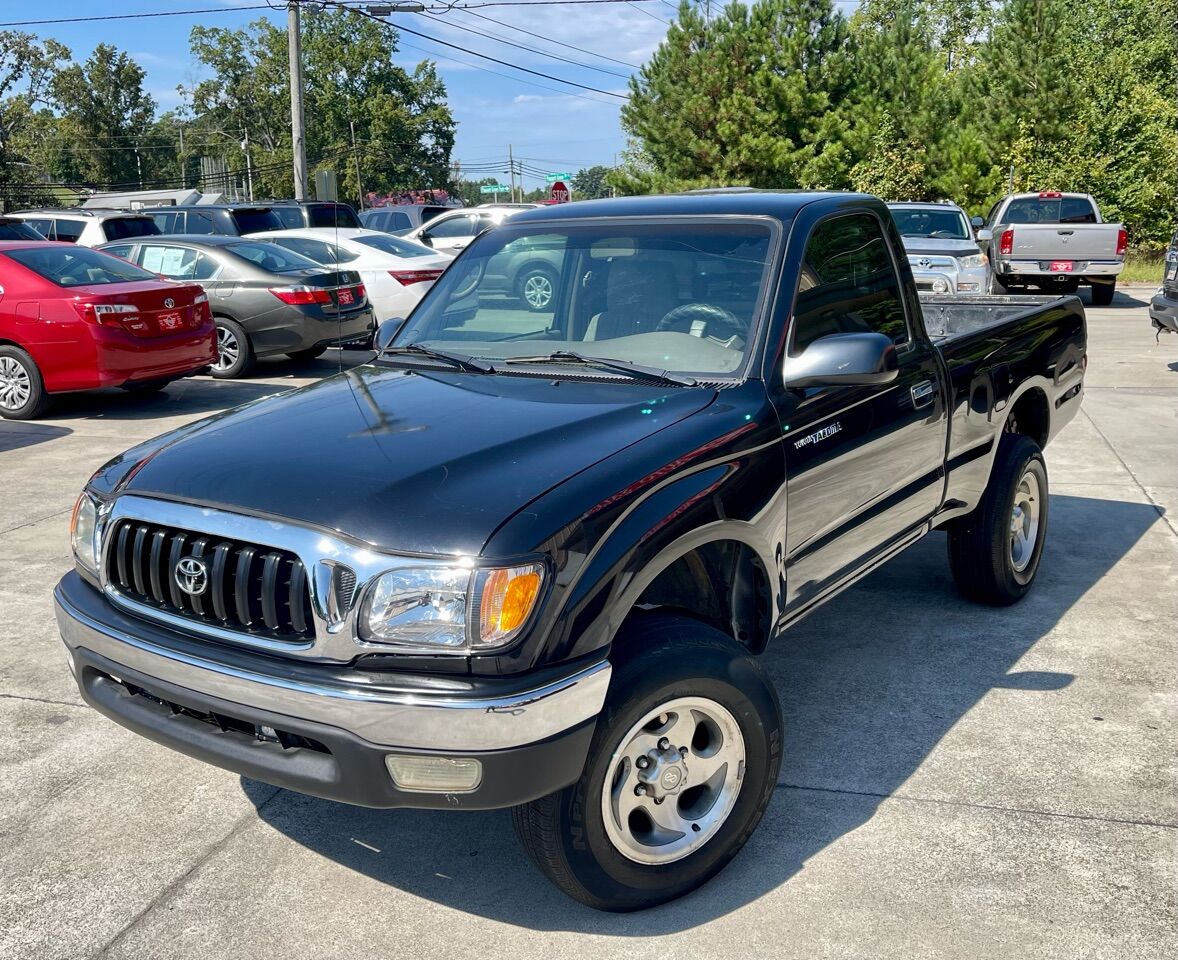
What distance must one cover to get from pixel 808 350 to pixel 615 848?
63.9 inches

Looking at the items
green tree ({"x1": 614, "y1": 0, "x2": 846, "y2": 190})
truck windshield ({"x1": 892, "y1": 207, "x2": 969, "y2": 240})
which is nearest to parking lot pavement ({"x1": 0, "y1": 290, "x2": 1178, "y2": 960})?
truck windshield ({"x1": 892, "y1": 207, "x2": 969, "y2": 240})

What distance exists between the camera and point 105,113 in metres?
93.2

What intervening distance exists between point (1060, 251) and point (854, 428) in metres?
17.1

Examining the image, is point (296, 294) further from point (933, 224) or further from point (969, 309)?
point (933, 224)

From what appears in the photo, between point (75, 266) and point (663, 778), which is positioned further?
point (75, 266)

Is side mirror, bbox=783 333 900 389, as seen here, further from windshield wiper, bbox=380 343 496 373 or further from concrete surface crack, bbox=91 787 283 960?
concrete surface crack, bbox=91 787 283 960

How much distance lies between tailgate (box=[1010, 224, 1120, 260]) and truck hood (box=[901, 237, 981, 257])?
3646 millimetres

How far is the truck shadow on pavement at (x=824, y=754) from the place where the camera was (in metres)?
3.23

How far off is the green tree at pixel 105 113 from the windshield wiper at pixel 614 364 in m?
98.6

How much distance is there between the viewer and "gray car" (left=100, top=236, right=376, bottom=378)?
1253 centimetres

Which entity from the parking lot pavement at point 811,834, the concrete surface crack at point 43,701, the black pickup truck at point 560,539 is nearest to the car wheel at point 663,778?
the black pickup truck at point 560,539

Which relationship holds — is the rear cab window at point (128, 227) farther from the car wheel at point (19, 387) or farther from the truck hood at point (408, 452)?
the truck hood at point (408, 452)

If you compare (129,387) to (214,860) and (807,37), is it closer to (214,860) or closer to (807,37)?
(214,860)

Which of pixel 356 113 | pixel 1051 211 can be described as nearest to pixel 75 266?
pixel 1051 211
